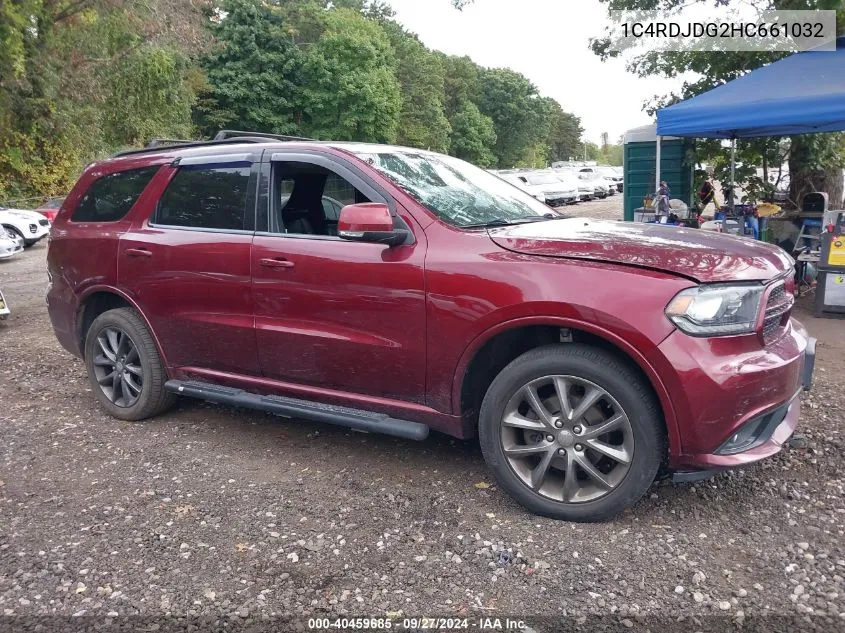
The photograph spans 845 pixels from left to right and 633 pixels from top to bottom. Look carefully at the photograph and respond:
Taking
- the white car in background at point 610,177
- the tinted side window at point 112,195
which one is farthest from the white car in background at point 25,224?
the white car in background at point 610,177

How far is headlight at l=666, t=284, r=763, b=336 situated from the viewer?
2.97m

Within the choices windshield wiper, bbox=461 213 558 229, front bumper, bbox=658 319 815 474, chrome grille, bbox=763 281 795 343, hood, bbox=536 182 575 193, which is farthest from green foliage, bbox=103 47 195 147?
front bumper, bbox=658 319 815 474

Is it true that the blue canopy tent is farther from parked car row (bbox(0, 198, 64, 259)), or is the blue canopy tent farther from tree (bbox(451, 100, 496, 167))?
tree (bbox(451, 100, 496, 167))

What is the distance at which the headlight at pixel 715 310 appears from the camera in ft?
9.74

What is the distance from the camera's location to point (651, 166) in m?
13.6

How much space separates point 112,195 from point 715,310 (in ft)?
13.0

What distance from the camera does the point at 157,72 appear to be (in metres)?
25.2

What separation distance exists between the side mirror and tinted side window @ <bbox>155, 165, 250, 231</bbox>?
1.00m

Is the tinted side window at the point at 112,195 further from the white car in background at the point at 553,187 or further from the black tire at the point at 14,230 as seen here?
the white car in background at the point at 553,187

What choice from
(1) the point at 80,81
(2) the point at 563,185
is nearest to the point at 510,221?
(1) the point at 80,81

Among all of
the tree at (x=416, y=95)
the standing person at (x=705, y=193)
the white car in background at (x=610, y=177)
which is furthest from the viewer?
the tree at (x=416, y=95)

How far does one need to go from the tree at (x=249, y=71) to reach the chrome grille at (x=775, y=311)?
36.1m

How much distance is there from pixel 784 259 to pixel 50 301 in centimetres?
483

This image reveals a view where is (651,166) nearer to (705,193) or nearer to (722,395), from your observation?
(705,193)
